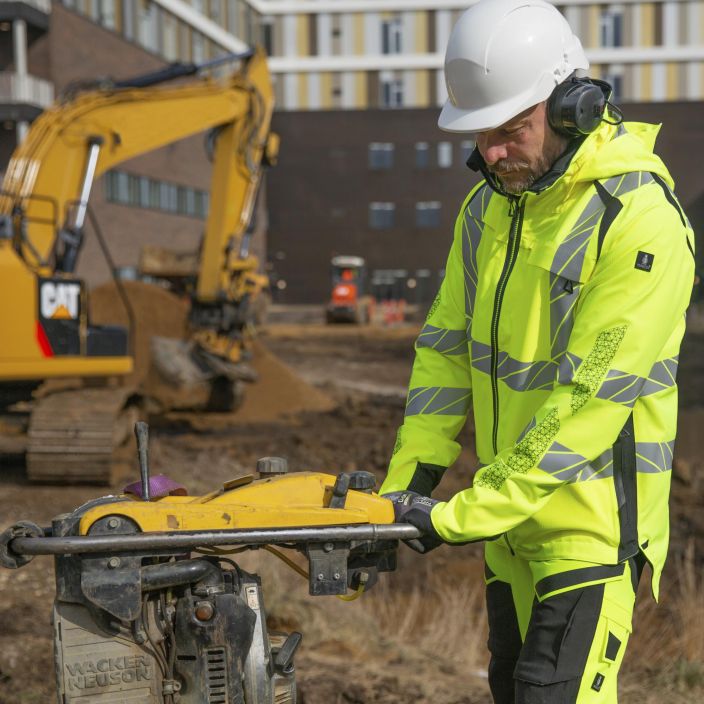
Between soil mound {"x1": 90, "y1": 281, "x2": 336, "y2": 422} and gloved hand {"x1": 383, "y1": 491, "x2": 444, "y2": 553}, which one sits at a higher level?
gloved hand {"x1": 383, "y1": 491, "x2": 444, "y2": 553}

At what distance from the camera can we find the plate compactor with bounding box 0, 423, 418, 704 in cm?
244

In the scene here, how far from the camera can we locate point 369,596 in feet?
21.7

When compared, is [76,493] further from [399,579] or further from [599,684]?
[599,684]

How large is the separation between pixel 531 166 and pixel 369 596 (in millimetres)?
4423

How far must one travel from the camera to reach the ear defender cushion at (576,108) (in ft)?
8.32

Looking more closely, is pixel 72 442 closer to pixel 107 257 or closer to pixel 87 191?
pixel 87 191

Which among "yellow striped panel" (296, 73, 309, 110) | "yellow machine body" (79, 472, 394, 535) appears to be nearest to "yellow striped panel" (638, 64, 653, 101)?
"yellow striped panel" (296, 73, 309, 110)

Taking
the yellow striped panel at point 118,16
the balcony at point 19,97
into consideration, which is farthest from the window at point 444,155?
the balcony at point 19,97

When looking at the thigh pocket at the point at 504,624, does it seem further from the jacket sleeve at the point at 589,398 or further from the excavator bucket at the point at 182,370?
the excavator bucket at the point at 182,370

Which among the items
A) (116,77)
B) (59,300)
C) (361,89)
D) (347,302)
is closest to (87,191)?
(59,300)

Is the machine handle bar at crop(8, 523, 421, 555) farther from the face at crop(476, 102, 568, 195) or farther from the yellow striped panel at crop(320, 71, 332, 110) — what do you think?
the yellow striped panel at crop(320, 71, 332, 110)

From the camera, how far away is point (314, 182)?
46.6 metres

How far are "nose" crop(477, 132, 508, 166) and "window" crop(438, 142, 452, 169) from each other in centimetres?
4334

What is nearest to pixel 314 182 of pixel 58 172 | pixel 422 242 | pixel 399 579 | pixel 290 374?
pixel 422 242
